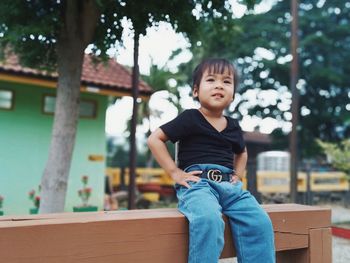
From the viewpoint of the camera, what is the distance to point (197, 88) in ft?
6.97

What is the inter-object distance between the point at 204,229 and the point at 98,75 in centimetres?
721

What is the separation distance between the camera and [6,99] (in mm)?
7734

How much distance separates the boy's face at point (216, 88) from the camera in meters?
2.04

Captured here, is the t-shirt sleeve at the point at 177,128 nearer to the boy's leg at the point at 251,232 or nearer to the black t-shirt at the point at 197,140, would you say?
the black t-shirt at the point at 197,140

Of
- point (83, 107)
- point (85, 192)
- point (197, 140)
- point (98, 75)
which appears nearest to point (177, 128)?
point (197, 140)

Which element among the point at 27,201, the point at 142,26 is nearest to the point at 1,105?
the point at 27,201

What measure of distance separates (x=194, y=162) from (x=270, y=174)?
1070 centimetres

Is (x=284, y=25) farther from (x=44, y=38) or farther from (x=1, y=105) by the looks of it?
(x=44, y=38)

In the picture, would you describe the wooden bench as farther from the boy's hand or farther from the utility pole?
the utility pole

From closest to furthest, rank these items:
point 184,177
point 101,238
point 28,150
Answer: point 101,238 → point 184,177 → point 28,150

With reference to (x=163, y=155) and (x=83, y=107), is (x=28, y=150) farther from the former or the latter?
(x=163, y=155)

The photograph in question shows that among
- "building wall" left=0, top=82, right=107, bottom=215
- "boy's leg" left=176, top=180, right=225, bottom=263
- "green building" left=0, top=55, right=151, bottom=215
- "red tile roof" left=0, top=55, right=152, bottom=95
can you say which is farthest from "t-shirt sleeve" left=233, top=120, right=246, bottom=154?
"building wall" left=0, top=82, right=107, bottom=215

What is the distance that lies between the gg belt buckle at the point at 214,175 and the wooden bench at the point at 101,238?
0.25 m

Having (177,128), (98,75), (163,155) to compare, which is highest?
(98,75)
